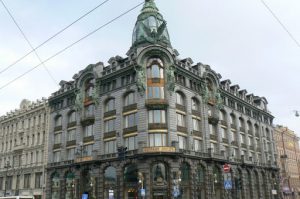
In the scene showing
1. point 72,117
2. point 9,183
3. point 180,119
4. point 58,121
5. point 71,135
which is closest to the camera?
point 180,119

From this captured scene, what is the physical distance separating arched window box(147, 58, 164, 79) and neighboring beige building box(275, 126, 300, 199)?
46.3 m

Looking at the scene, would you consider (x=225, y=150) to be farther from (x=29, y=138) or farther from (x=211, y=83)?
(x=29, y=138)

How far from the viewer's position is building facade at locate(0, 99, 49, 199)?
64.6 meters

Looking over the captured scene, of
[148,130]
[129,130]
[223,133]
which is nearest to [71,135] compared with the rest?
[129,130]

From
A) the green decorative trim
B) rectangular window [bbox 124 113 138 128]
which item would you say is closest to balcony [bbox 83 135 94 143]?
rectangular window [bbox 124 113 138 128]

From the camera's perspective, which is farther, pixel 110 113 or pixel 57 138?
pixel 57 138

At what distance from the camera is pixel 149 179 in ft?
150

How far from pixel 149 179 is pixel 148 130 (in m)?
6.78

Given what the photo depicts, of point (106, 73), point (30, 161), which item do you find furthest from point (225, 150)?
point (30, 161)

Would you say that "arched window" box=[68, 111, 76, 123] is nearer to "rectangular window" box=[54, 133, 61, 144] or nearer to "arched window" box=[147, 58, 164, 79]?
"rectangular window" box=[54, 133, 61, 144]

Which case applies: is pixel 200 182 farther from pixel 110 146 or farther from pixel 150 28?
pixel 150 28

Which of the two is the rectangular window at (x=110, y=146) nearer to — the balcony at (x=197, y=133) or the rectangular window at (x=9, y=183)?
the balcony at (x=197, y=133)

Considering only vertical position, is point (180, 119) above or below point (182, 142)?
above

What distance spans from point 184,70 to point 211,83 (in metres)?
8.83
